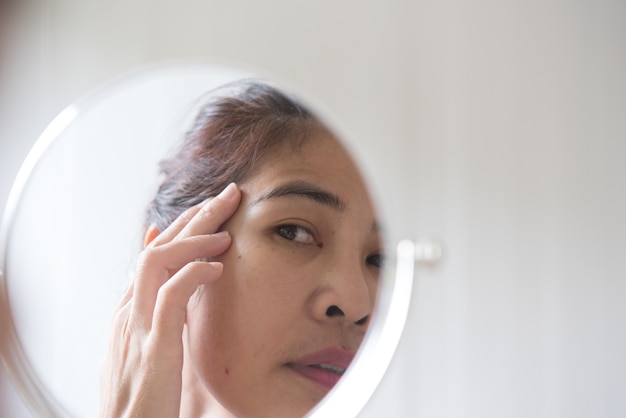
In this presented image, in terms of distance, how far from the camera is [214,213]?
0.46m

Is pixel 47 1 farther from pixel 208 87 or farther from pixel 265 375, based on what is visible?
pixel 265 375

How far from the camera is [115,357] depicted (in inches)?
17.3

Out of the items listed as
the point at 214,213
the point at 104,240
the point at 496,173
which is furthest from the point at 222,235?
the point at 496,173

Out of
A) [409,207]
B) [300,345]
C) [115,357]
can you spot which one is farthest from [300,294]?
[409,207]

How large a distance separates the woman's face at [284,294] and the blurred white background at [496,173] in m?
0.34

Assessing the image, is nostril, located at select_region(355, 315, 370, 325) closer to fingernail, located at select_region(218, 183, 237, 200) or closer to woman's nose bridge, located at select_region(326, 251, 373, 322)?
woman's nose bridge, located at select_region(326, 251, 373, 322)

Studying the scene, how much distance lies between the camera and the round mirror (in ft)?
1.52

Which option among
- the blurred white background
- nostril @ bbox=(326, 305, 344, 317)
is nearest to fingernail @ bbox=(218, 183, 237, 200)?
nostril @ bbox=(326, 305, 344, 317)

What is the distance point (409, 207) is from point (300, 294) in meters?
0.47

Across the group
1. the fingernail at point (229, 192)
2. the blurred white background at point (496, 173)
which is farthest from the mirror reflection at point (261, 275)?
the blurred white background at point (496, 173)

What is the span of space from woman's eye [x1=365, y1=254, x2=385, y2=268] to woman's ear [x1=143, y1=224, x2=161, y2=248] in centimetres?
18

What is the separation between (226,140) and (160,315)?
17 centimetres

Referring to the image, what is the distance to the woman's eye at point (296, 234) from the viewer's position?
1.54 feet

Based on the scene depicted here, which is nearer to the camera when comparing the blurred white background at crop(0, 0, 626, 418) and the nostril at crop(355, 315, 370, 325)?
the nostril at crop(355, 315, 370, 325)
